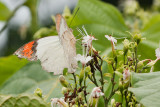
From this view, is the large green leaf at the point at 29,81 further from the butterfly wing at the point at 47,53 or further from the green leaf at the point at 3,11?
the green leaf at the point at 3,11

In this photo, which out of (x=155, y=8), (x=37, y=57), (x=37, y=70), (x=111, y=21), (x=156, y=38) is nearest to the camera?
(x=37, y=57)

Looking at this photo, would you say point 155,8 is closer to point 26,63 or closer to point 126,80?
point 26,63

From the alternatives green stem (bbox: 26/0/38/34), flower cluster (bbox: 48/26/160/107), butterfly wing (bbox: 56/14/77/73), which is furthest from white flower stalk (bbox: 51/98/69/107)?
green stem (bbox: 26/0/38/34)

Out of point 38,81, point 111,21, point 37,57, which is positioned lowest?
point 38,81

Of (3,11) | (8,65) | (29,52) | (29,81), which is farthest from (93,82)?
(3,11)

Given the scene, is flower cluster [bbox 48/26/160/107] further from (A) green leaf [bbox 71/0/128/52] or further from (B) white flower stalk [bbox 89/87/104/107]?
(A) green leaf [bbox 71/0/128/52]

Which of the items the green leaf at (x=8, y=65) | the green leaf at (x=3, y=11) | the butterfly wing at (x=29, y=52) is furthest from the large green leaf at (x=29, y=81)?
Result: the green leaf at (x=3, y=11)

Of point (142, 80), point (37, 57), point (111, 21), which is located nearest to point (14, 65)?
point (111, 21)
